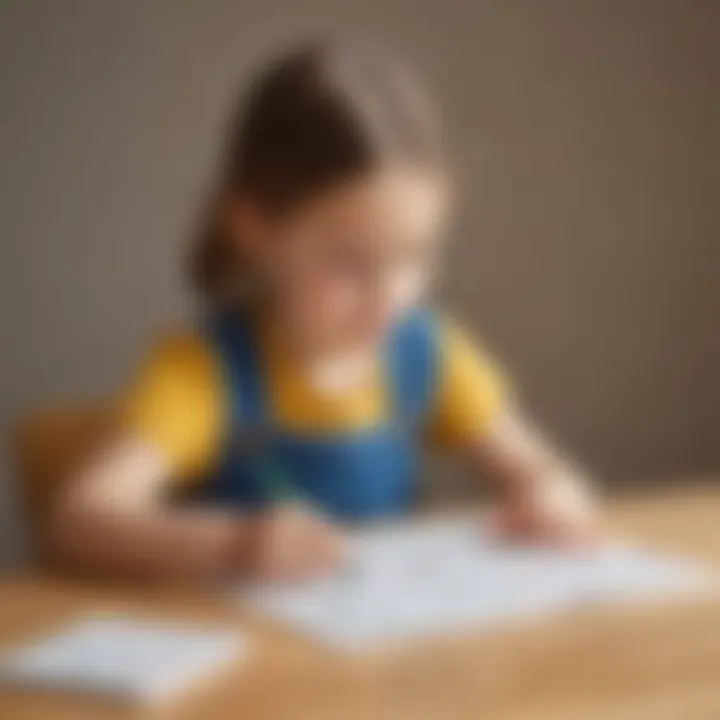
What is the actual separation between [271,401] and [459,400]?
0.49ft

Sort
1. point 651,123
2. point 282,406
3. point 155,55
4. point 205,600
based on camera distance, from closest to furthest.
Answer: point 205,600 → point 282,406 → point 155,55 → point 651,123

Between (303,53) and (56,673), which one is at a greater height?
(303,53)

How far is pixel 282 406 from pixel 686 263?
2.01ft

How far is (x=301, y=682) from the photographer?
561 mm

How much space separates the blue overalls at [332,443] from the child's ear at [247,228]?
57 mm

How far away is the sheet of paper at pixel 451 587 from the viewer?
0.64m

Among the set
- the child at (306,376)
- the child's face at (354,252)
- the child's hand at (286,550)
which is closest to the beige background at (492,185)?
the child at (306,376)

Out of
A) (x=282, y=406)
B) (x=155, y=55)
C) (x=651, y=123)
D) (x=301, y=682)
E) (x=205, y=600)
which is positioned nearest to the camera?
(x=301, y=682)

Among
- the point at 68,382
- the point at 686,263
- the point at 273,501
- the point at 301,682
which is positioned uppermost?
the point at 686,263

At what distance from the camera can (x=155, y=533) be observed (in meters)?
0.76

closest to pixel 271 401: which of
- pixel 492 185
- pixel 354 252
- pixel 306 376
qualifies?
pixel 306 376

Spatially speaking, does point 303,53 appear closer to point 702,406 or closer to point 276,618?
point 276,618

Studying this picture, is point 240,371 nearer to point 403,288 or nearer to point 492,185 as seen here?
point 403,288

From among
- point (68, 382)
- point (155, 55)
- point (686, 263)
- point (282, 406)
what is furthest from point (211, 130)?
point (686, 263)
